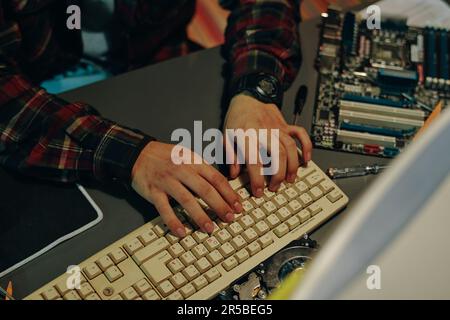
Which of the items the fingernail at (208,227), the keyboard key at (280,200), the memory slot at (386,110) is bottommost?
the fingernail at (208,227)

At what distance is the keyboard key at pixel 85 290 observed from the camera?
633 millimetres

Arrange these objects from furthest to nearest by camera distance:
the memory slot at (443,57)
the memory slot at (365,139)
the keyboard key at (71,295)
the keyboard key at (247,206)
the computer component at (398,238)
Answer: the memory slot at (443,57)
the memory slot at (365,139)
the keyboard key at (247,206)
the keyboard key at (71,295)
the computer component at (398,238)

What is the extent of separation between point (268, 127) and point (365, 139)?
0.52 feet

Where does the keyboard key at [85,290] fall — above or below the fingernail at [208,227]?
below

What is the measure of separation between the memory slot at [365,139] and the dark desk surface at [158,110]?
0.02 m

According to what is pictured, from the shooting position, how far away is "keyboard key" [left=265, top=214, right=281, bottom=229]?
71cm

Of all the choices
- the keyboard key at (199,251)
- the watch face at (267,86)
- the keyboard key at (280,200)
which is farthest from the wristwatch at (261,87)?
the keyboard key at (199,251)

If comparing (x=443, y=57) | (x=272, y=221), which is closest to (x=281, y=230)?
(x=272, y=221)

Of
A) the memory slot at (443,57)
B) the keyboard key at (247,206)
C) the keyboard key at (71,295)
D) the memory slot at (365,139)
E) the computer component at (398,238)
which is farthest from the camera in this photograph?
the memory slot at (443,57)

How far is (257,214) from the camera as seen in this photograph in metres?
0.72

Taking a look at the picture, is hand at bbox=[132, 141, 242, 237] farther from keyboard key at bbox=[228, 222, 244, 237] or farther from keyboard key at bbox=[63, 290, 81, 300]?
keyboard key at bbox=[63, 290, 81, 300]

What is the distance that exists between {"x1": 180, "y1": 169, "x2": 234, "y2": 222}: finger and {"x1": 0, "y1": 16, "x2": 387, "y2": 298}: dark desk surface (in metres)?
0.07

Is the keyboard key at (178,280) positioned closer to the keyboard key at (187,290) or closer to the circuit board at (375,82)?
the keyboard key at (187,290)

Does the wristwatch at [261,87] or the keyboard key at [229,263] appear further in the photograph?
the wristwatch at [261,87]
